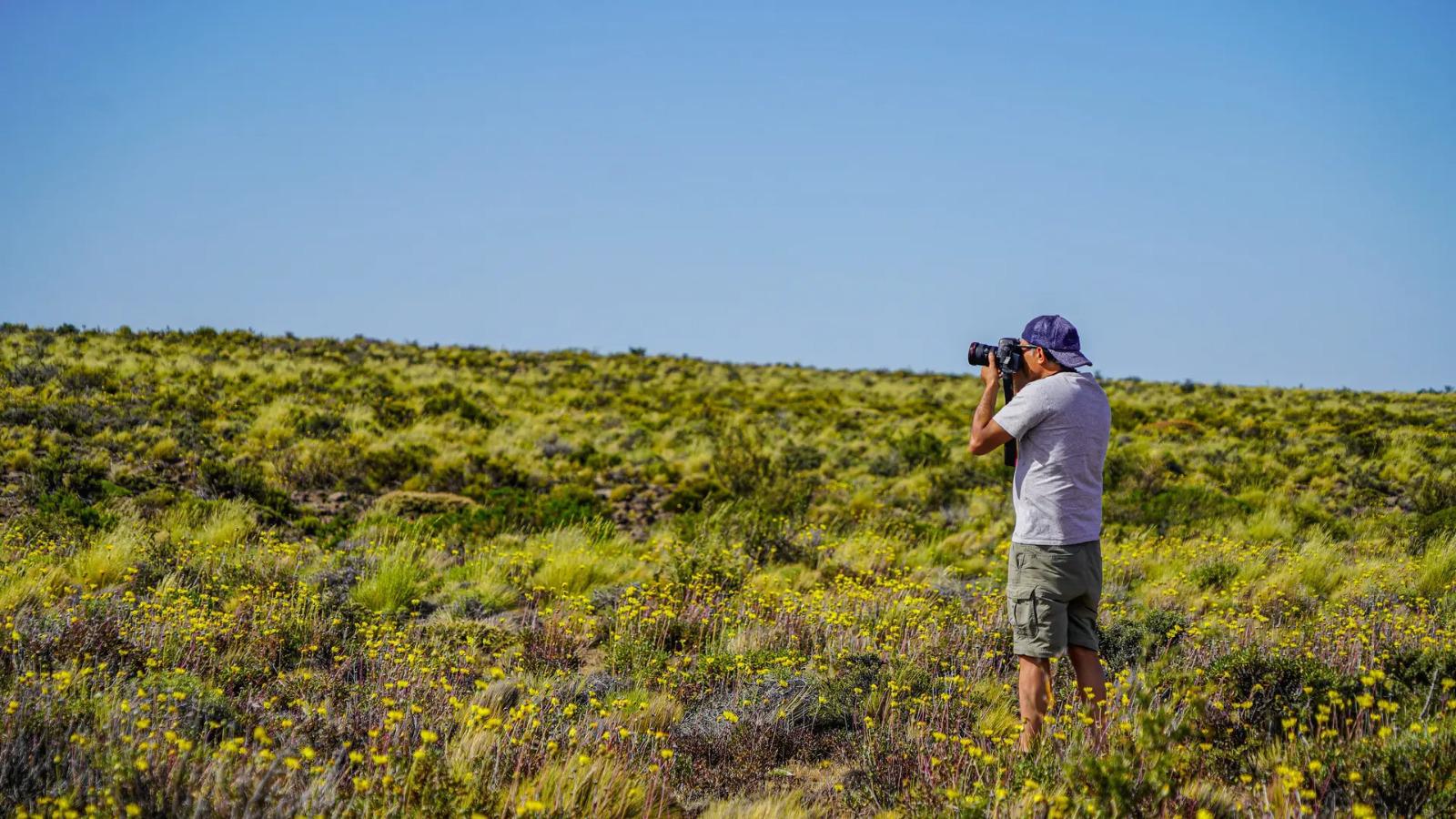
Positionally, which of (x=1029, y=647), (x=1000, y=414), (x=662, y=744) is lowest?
(x=662, y=744)

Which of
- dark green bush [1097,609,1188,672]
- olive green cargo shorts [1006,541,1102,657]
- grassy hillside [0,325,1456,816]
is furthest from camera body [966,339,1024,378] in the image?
dark green bush [1097,609,1188,672]

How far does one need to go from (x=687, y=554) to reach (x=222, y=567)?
151 inches

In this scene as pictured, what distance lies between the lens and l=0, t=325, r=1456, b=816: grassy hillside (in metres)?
3.12

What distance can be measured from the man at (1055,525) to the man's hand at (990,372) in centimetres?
23

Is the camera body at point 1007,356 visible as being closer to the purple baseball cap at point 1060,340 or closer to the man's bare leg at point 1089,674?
the purple baseball cap at point 1060,340

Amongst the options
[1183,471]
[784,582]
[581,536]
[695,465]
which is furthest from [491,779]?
[1183,471]

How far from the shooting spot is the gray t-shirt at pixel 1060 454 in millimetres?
3656

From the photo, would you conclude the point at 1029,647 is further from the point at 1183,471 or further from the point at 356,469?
the point at 1183,471

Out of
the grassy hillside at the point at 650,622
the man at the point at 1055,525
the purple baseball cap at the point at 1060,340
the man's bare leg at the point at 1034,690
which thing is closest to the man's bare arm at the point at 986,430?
the man at the point at 1055,525

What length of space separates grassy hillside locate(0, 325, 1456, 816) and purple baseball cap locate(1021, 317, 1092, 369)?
1.33 meters

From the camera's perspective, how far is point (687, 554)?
313 inches

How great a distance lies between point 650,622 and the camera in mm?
5844

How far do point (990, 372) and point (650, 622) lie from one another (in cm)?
299

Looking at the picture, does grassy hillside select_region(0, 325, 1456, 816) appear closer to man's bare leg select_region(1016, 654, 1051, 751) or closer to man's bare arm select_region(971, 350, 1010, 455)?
man's bare leg select_region(1016, 654, 1051, 751)
